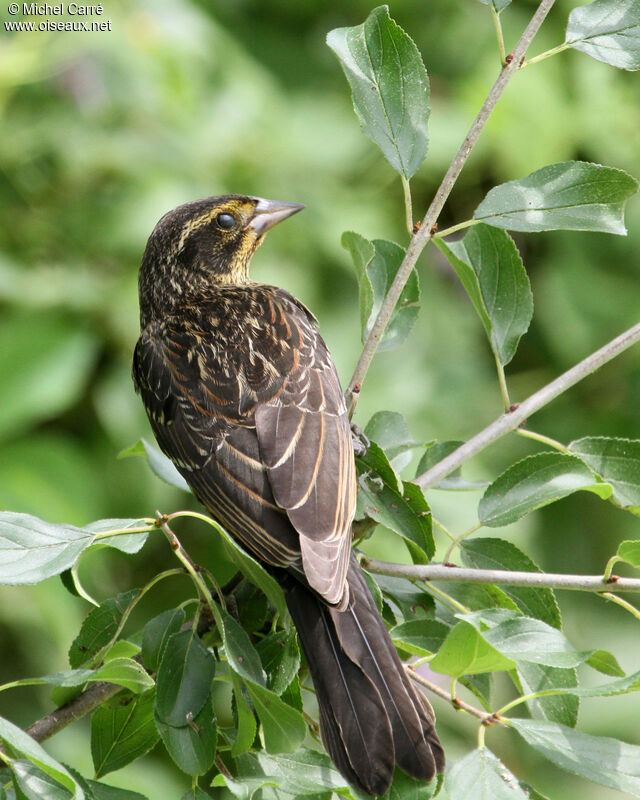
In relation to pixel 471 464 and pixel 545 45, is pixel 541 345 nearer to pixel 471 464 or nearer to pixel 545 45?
pixel 471 464

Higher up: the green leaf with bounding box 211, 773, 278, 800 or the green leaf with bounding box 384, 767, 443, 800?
the green leaf with bounding box 211, 773, 278, 800

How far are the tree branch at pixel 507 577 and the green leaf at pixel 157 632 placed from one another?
433 millimetres

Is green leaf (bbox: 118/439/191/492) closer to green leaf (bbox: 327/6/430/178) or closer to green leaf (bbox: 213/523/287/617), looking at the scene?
green leaf (bbox: 213/523/287/617)

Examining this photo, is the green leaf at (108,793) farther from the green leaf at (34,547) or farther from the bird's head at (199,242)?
the bird's head at (199,242)

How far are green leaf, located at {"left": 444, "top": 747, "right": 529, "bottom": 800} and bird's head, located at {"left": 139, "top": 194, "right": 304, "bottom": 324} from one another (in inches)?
82.5

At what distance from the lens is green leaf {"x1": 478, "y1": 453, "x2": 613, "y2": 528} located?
200 centimetres

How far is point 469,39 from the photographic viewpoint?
6.04 meters

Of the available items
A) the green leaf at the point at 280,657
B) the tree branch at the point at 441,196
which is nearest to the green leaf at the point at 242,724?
the green leaf at the point at 280,657

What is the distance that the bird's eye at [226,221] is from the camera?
134 inches

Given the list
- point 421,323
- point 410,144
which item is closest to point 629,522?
point 421,323

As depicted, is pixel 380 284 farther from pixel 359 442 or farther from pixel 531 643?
pixel 531 643

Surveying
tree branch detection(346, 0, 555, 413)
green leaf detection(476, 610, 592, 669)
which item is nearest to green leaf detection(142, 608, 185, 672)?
green leaf detection(476, 610, 592, 669)

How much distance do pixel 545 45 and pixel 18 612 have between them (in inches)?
163

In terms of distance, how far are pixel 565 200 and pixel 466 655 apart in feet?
3.01
